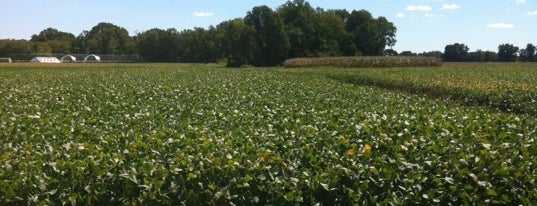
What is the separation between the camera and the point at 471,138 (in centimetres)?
631

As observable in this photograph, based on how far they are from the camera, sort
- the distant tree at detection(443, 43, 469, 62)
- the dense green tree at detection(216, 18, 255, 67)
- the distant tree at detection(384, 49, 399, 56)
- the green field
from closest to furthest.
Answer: the green field < the dense green tree at detection(216, 18, 255, 67) < the distant tree at detection(384, 49, 399, 56) < the distant tree at detection(443, 43, 469, 62)

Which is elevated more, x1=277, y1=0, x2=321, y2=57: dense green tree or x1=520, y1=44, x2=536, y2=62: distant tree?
x1=277, y1=0, x2=321, y2=57: dense green tree

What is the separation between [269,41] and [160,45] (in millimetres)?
45863

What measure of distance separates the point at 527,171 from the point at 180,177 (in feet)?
10.2

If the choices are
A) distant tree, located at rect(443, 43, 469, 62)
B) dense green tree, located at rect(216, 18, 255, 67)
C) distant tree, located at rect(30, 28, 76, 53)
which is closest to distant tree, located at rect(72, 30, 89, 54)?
distant tree, located at rect(30, 28, 76, 53)

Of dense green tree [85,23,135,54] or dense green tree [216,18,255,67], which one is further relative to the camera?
dense green tree [85,23,135,54]

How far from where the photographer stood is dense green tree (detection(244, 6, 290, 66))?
8201cm

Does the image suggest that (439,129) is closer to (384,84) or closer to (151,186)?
(151,186)

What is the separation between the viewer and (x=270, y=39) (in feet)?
271

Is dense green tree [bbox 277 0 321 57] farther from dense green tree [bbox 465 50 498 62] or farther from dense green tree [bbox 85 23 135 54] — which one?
dense green tree [bbox 85 23 135 54]

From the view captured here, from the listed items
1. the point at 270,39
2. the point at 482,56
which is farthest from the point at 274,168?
the point at 482,56

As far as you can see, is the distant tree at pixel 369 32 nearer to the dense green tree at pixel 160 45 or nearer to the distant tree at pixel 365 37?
the distant tree at pixel 365 37

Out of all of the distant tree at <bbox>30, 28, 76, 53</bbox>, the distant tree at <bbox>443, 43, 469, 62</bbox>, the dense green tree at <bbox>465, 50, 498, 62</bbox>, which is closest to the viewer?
the dense green tree at <bbox>465, 50, 498, 62</bbox>

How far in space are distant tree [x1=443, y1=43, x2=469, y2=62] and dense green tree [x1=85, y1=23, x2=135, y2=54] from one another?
77.3 m
